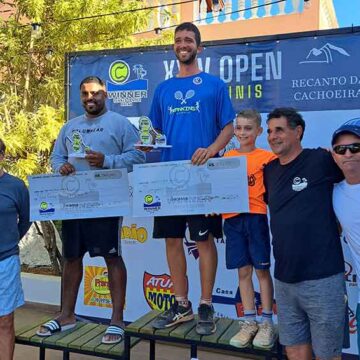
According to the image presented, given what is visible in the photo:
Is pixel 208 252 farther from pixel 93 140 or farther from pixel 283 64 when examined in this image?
pixel 283 64

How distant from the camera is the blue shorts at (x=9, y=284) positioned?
3312mm

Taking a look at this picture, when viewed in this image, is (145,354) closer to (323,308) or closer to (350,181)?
(323,308)

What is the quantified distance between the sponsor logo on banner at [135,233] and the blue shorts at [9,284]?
155 cm

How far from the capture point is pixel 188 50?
320cm

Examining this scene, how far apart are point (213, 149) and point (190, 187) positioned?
290mm

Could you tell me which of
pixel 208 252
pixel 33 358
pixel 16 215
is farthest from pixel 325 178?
pixel 33 358

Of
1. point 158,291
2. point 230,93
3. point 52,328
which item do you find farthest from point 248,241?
point 158,291

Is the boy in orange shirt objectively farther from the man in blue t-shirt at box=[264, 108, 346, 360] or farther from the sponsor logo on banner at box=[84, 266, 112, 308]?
the sponsor logo on banner at box=[84, 266, 112, 308]

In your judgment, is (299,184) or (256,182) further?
(256,182)

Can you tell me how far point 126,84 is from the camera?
4.83 m

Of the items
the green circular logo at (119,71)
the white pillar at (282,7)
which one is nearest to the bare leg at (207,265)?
the green circular logo at (119,71)

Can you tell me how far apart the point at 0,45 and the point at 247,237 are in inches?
225

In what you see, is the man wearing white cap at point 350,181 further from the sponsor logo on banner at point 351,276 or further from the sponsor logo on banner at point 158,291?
the sponsor logo on banner at point 158,291

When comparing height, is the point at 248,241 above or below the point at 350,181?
below
